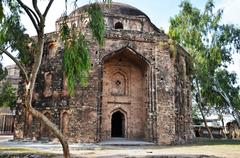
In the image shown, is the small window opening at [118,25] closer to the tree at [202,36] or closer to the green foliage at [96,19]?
the tree at [202,36]

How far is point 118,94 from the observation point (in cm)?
1812

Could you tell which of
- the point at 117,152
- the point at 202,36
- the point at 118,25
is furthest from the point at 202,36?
the point at 117,152

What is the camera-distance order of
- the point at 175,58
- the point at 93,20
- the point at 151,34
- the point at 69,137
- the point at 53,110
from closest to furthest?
the point at 93,20
the point at 69,137
the point at 53,110
the point at 151,34
the point at 175,58

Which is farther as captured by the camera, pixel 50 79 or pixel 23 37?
pixel 50 79

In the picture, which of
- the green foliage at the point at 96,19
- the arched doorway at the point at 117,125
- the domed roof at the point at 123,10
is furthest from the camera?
the domed roof at the point at 123,10

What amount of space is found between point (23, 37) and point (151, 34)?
737 centimetres

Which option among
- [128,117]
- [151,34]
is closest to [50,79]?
[128,117]

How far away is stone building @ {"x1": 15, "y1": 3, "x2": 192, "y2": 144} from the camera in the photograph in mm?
15594

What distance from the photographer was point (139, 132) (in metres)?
17.7

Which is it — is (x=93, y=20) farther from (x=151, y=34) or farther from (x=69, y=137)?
(x=151, y=34)

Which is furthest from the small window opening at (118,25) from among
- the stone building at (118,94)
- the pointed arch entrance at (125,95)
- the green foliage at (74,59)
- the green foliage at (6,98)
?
the green foliage at (74,59)

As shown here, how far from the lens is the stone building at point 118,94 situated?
15594mm

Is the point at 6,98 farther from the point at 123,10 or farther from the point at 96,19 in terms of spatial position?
the point at 96,19

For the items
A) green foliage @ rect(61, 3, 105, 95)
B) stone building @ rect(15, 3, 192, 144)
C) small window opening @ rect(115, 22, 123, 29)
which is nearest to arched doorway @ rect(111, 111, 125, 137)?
stone building @ rect(15, 3, 192, 144)
